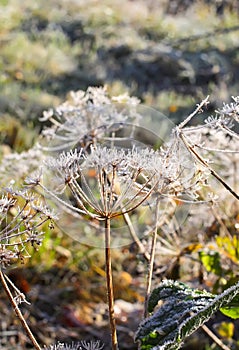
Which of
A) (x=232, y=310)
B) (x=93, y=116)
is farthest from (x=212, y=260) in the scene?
(x=232, y=310)

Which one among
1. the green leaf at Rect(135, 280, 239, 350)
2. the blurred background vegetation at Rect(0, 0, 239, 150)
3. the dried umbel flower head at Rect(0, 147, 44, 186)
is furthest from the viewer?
the blurred background vegetation at Rect(0, 0, 239, 150)

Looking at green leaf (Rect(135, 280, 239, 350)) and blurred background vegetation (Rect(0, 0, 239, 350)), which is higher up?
blurred background vegetation (Rect(0, 0, 239, 350))

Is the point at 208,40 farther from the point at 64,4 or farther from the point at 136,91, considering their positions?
the point at 64,4

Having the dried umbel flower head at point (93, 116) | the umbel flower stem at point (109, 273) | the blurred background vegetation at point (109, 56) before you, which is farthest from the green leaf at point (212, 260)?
the blurred background vegetation at point (109, 56)

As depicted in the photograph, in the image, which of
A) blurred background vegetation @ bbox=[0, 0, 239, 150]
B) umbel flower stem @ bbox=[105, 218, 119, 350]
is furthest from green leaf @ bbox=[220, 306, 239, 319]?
blurred background vegetation @ bbox=[0, 0, 239, 150]

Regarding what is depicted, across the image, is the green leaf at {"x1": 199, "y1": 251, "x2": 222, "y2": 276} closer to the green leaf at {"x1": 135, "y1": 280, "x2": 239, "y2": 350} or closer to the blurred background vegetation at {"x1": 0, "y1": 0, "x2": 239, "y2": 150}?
the green leaf at {"x1": 135, "y1": 280, "x2": 239, "y2": 350}

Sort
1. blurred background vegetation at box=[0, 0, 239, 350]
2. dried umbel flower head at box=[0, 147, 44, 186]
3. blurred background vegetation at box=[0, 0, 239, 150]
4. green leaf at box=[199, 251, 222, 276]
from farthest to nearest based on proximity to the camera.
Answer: blurred background vegetation at box=[0, 0, 239, 150] → blurred background vegetation at box=[0, 0, 239, 350] → dried umbel flower head at box=[0, 147, 44, 186] → green leaf at box=[199, 251, 222, 276]
